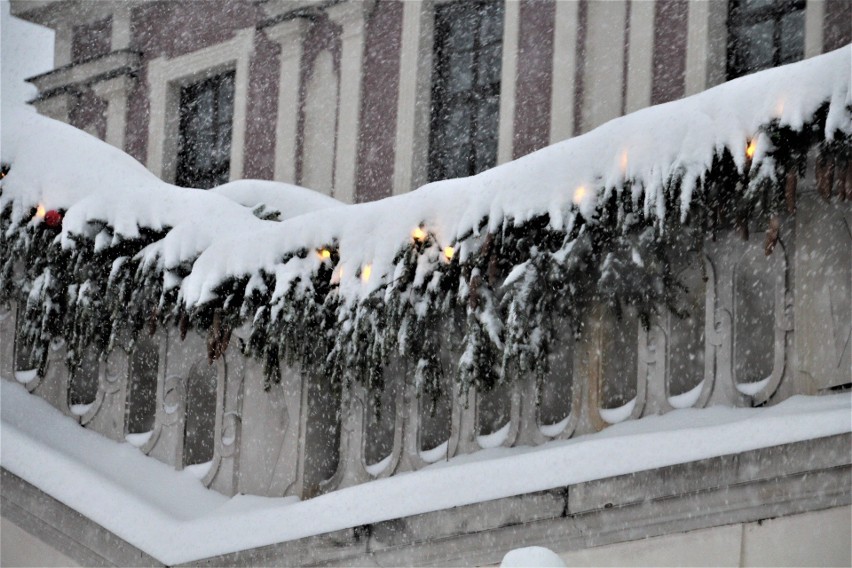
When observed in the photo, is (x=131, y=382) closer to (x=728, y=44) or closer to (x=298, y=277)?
(x=298, y=277)

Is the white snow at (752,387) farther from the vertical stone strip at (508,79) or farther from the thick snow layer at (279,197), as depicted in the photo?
the vertical stone strip at (508,79)

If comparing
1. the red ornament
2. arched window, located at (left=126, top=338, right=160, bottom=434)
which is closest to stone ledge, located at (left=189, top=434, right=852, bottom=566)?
arched window, located at (left=126, top=338, right=160, bottom=434)

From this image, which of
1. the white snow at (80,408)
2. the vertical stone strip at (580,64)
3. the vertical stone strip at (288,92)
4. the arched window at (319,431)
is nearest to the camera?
the arched window at (319,431)

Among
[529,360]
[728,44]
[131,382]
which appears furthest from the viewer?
[728,44]

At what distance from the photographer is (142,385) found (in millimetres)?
8930

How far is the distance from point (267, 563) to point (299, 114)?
15.2 ft

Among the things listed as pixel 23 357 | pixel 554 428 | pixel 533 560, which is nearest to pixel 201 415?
pixel 23 357

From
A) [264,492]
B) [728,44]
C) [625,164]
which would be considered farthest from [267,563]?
[728,44]

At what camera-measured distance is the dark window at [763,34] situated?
952 centimetres

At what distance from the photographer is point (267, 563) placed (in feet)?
25.9

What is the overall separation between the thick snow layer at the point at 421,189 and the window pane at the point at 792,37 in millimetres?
2583

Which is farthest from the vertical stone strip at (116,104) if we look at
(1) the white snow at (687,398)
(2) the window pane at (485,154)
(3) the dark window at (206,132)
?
(1) the white snow at (687,398)

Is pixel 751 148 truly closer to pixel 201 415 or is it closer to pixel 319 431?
pixel 319 431

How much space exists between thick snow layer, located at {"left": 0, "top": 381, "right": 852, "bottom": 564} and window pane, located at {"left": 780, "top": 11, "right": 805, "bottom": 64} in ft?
10.7
